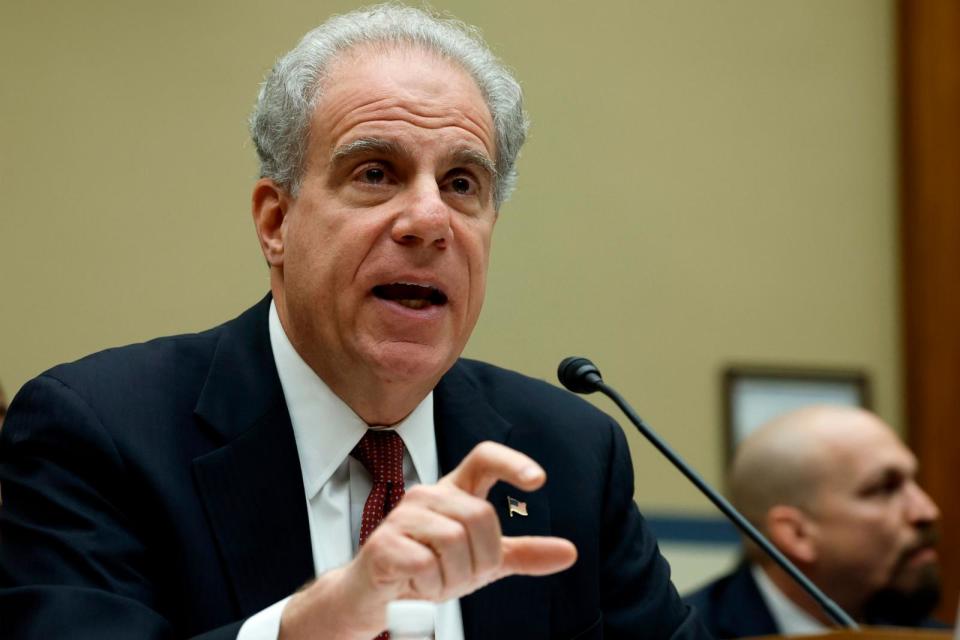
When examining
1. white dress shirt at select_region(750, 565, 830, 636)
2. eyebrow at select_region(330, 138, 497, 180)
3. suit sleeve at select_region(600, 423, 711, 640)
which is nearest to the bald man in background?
white dress shirt at select_region(750, 565, 830, 636)

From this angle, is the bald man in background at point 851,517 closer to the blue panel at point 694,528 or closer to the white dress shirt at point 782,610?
the white dress shirt at point 782,610

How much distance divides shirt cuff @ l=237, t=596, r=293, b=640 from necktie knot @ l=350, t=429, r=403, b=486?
0.50 m

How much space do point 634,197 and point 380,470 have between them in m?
2.67

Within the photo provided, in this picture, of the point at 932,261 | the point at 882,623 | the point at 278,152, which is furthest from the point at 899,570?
the point at 278,152

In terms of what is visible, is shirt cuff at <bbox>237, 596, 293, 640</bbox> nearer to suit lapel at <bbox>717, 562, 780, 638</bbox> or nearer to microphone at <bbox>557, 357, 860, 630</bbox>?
microphone at <bbox>557, 357, 860, 630</bbox>

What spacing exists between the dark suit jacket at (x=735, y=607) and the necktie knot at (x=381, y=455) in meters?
1.58

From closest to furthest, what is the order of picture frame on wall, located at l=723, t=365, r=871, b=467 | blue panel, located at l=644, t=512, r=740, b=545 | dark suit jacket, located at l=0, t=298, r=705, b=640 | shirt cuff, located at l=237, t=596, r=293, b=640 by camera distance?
shirt cuff, located at l=237, t=596, r=293, b=640 → dark suit jacket, located at l=0, t=298, r=705, b=640 → blue panel, located at l=644, t=512, r=740, b=545 → picture frame on wall, located at l=723, t=365, r=871, b=467

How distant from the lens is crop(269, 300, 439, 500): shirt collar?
2441 millimetres

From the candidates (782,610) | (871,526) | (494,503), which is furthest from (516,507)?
(871,526)

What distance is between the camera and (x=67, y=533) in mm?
2109

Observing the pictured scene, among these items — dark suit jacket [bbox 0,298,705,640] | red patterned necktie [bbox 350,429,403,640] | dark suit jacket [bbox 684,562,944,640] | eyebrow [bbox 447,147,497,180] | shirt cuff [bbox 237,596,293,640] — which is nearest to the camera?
shirt cuff [bbox 237,596,293,640]

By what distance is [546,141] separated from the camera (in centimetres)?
475

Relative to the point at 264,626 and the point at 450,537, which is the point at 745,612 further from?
Answer: the point at 450,537

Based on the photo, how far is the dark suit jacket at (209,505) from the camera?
2.11 m
